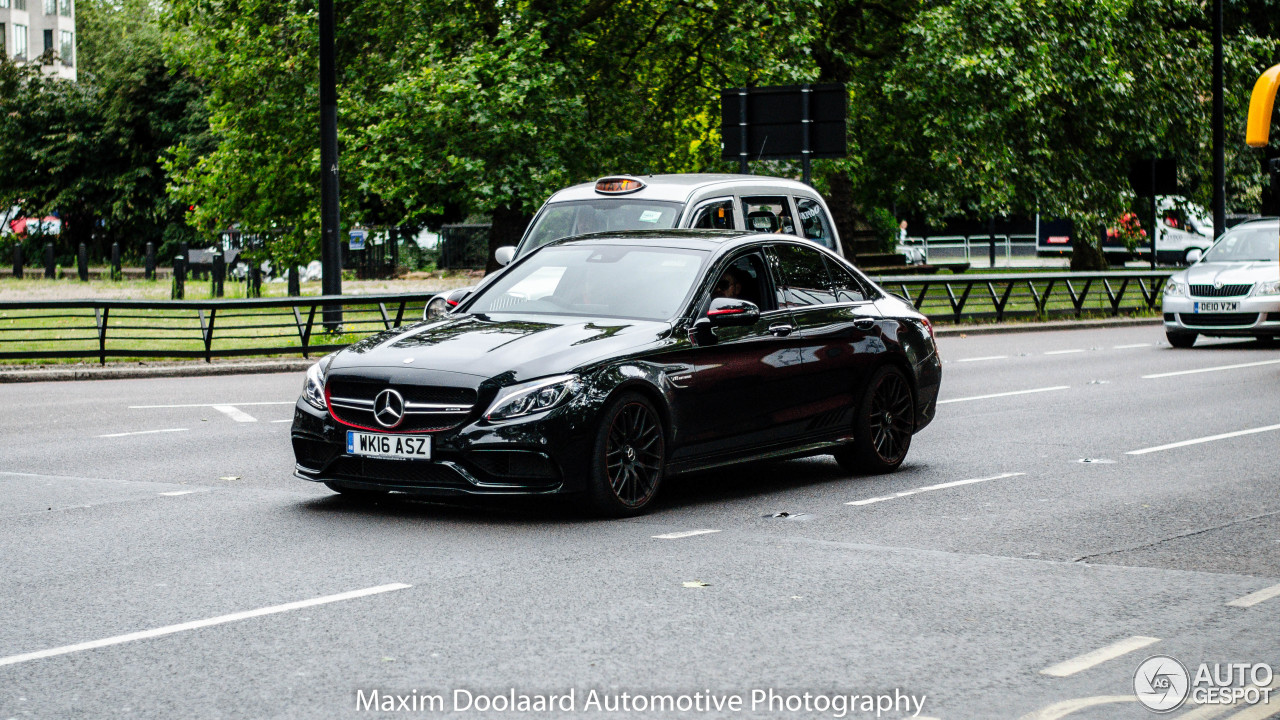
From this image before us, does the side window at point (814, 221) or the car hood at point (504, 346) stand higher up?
the side window at point (814, 221)

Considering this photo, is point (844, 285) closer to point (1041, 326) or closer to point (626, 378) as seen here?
point (626, 378)

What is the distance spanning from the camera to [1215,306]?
22.0m

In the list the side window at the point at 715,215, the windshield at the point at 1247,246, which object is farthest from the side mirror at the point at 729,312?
the windshield at the point at 1247,246

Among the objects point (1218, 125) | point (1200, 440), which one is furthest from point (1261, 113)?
point (1218, 125)

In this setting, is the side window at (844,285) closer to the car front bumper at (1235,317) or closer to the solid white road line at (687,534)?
the solid white road line at (687,534)

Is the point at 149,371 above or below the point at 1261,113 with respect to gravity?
below

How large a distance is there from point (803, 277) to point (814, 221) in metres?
4.76

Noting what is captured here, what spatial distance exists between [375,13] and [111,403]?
14241mm

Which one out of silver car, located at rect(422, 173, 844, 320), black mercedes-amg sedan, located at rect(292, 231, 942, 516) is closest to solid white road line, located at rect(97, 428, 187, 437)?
silver car, located at rect(422, 173, 844, 320)

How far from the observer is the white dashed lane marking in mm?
6548

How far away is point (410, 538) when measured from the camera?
7.96m

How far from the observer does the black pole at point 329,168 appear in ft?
69.8

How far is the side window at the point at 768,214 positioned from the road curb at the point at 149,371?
756cm

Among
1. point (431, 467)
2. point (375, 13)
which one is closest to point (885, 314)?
point (431, 467)
